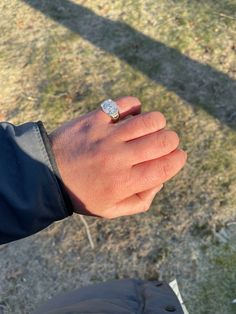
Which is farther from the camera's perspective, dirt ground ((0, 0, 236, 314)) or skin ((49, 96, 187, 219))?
dirt ground ((0, 0, 236, 314))

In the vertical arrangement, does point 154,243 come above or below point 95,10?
below

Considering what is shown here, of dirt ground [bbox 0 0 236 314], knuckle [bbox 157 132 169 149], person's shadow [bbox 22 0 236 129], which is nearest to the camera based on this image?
knuckle [bbox 157 132 169 149]

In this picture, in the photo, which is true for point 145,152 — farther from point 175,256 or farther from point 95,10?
point 95,10

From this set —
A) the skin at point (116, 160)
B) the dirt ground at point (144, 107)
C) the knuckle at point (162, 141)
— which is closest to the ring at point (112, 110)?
the skin at point (116, 160)

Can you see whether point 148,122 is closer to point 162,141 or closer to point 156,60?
point 162,141

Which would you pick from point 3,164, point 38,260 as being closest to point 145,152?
point 3,164

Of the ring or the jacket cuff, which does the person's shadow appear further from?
the jacket cuff

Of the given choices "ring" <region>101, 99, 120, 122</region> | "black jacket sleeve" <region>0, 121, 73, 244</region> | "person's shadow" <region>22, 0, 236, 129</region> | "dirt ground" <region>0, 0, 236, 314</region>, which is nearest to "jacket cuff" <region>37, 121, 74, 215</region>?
"black jacket sleeve" <region>0, 121, 73, 244</region>
